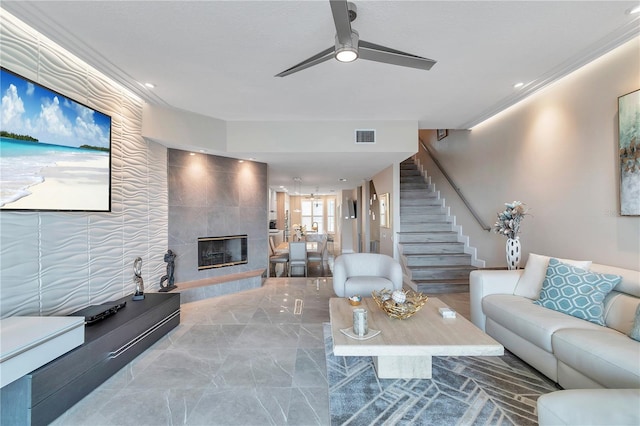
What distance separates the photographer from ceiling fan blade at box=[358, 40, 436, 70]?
1914 mm

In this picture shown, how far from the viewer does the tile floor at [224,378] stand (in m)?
1.79

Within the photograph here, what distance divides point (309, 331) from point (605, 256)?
10.4 feet

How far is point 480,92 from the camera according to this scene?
3.43 metres

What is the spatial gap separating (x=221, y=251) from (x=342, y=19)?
14.2ft

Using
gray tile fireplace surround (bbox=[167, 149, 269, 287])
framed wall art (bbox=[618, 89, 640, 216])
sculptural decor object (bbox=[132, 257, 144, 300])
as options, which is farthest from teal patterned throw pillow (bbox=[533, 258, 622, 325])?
gray tile fireplace surround (bbox=[167, 149, 269, 287])

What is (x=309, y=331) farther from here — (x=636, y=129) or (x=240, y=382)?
(x=636, y=129)

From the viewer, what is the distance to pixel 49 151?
228cm

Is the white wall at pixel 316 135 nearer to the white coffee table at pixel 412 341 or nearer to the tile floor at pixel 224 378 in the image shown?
the tile floor at pixel 224 378

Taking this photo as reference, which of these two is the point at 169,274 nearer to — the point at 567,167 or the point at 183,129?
the point at 183,129

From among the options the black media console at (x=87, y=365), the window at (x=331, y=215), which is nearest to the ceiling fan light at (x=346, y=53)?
the black media console at (x=87, y=365)

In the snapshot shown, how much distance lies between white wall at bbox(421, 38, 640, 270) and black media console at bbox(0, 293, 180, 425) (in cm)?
466

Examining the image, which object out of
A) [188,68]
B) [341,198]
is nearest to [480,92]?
[188,68]

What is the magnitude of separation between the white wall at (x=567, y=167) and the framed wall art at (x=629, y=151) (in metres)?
0.09

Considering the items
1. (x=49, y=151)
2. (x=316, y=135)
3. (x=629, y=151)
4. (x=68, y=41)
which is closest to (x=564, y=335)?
(x=629, y=151)
